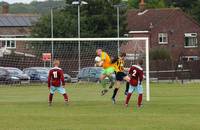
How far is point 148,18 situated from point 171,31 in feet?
13.7

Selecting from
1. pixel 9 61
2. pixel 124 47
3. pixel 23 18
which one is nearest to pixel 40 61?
pixel 9 61

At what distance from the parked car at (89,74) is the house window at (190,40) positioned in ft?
165

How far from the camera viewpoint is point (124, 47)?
161 ft

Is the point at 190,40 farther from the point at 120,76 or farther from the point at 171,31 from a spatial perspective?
the point at 120,76

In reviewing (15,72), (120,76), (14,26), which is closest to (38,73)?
(15,72)

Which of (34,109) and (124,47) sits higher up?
(124,47)

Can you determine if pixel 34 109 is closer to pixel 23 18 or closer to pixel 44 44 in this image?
pixel 44 44

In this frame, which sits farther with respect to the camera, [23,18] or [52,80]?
[23,18]

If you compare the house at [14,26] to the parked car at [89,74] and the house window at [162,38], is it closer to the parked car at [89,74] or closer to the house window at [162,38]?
the house window at [162,38]

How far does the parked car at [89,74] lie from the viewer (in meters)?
Result: 41.9

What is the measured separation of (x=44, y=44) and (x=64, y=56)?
15.9 ft

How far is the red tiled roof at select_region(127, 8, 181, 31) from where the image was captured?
299ft

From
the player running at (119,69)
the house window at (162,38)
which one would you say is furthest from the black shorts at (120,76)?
the house window at (162,38)

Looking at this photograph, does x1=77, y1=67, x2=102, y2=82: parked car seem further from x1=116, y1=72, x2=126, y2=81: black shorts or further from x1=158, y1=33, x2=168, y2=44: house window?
x1=158, y1=33, x2=168, y2=44: house window
